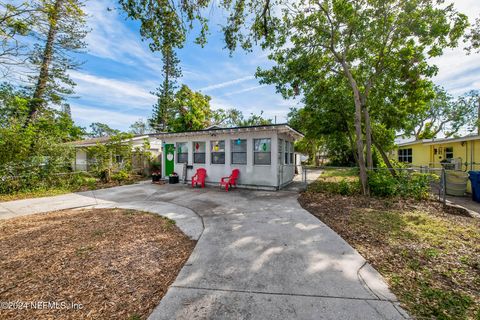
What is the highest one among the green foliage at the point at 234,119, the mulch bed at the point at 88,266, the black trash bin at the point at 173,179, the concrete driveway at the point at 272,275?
the green foliage at the point at 234,119

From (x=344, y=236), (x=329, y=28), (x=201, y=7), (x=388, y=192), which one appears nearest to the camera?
(x=344, y=236)

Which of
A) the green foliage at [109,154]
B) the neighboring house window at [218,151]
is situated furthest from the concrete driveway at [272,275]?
the green foliage at [109,154]

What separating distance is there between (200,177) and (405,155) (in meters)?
19.9

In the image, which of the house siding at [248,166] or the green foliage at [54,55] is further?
the green foliage at [54,55]

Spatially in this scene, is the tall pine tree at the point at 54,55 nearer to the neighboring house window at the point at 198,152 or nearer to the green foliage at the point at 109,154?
the green foliage at the point at 109,154

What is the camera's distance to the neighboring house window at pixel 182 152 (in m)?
10.3

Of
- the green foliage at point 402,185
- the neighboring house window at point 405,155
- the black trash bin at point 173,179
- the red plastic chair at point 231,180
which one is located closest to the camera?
the green foliage at point 402,185

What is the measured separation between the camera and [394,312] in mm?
1820

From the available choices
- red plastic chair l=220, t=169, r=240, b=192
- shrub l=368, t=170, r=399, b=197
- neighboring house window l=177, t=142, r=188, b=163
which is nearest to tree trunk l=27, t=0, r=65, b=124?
neighboring house window l=177, t=142, r=188, b=163

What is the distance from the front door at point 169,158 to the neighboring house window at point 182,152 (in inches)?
15.4

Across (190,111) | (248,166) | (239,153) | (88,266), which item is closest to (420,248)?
(88,266)

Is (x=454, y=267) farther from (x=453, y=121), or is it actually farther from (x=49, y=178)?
(x=453, y=121)

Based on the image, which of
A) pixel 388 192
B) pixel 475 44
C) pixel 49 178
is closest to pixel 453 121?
pixel 475 44

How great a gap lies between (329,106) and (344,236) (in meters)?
8.12
